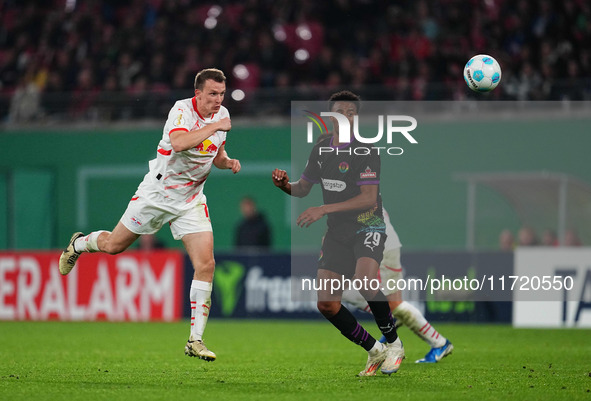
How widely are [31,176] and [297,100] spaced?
19.9ft

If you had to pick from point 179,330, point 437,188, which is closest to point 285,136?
A: point 437,188

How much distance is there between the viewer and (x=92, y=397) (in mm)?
6652

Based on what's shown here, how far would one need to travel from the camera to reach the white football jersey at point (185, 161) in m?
8.06

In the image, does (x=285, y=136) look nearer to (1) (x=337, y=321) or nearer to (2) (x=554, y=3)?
(2) (x=554, y=3)

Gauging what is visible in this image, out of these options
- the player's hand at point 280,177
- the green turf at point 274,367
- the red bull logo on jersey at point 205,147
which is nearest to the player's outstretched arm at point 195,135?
the red bull logo on jersey at point 205,147

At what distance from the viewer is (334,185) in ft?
26.8

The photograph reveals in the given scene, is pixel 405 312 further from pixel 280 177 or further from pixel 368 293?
pixel 280 177

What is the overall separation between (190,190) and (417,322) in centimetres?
257

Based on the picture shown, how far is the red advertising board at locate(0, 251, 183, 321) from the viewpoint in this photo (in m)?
15.8

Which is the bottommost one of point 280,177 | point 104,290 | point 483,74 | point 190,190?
point 104,290

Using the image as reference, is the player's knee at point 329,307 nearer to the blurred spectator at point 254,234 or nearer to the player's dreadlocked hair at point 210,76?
the player's dreadlocked hair at point 210,76

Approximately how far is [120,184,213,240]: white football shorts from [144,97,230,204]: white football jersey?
7 centimetres

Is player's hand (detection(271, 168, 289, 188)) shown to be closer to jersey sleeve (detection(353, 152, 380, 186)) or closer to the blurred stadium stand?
jersey sleeve (detection(353, 152, 380, 186))

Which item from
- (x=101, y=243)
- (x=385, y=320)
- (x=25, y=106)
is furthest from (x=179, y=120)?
(x=25, y=106)
